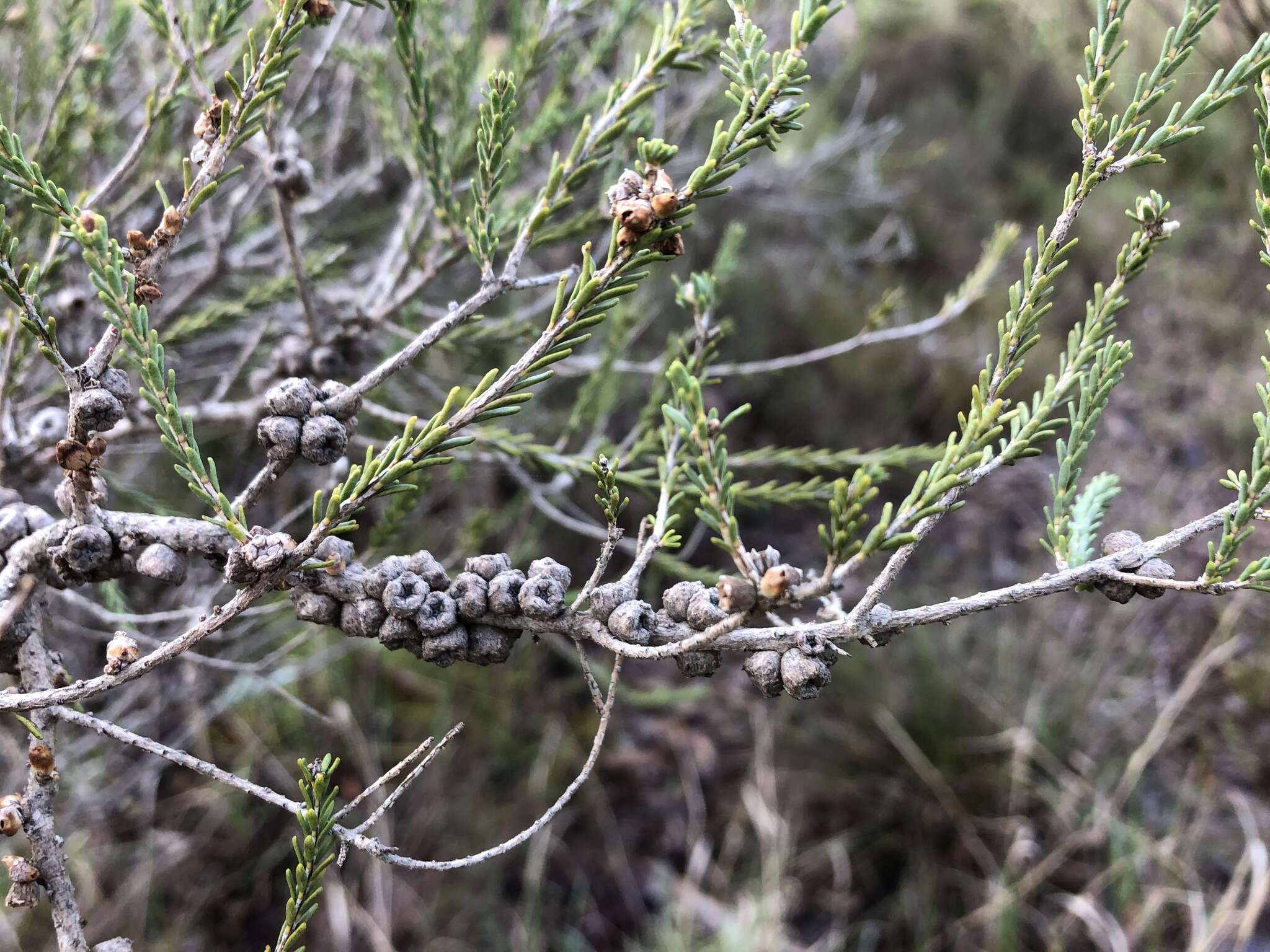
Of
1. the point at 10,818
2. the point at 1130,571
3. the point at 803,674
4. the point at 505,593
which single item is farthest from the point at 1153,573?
the point at 10,818

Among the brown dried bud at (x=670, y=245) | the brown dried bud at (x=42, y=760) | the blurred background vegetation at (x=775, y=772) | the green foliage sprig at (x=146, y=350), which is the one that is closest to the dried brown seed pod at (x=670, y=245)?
the brown dried bud at (x=670, y=245)

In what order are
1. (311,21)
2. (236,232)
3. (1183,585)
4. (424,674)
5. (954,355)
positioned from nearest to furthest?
1. (1183,585)
2. (311,21)
3. (236,232)
4. (424,674)
5. (954,355)

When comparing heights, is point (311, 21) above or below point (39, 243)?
above

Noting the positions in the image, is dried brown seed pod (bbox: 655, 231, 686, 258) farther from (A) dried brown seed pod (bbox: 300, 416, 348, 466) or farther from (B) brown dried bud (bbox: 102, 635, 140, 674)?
A: (B) brown dried bud (bbox: 102, 635, 140, 674)

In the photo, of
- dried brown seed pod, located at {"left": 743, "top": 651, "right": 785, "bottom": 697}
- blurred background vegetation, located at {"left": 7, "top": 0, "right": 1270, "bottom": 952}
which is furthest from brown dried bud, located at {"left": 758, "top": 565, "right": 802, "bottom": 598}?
blurred background vegetation, located at {"left": 7, "top": 0, "right": 1270, "bottom": 952}

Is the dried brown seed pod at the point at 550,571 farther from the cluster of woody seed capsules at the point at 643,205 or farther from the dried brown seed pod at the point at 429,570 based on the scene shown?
the cluster of woody seed capsules at the point at 643,205

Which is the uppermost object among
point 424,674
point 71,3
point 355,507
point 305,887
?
point 71,3

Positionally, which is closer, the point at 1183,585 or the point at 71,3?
the point at 1183,585

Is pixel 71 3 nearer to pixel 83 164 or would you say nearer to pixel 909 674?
pixel 83 164

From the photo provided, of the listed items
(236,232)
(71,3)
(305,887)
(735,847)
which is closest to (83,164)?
(236,232)
